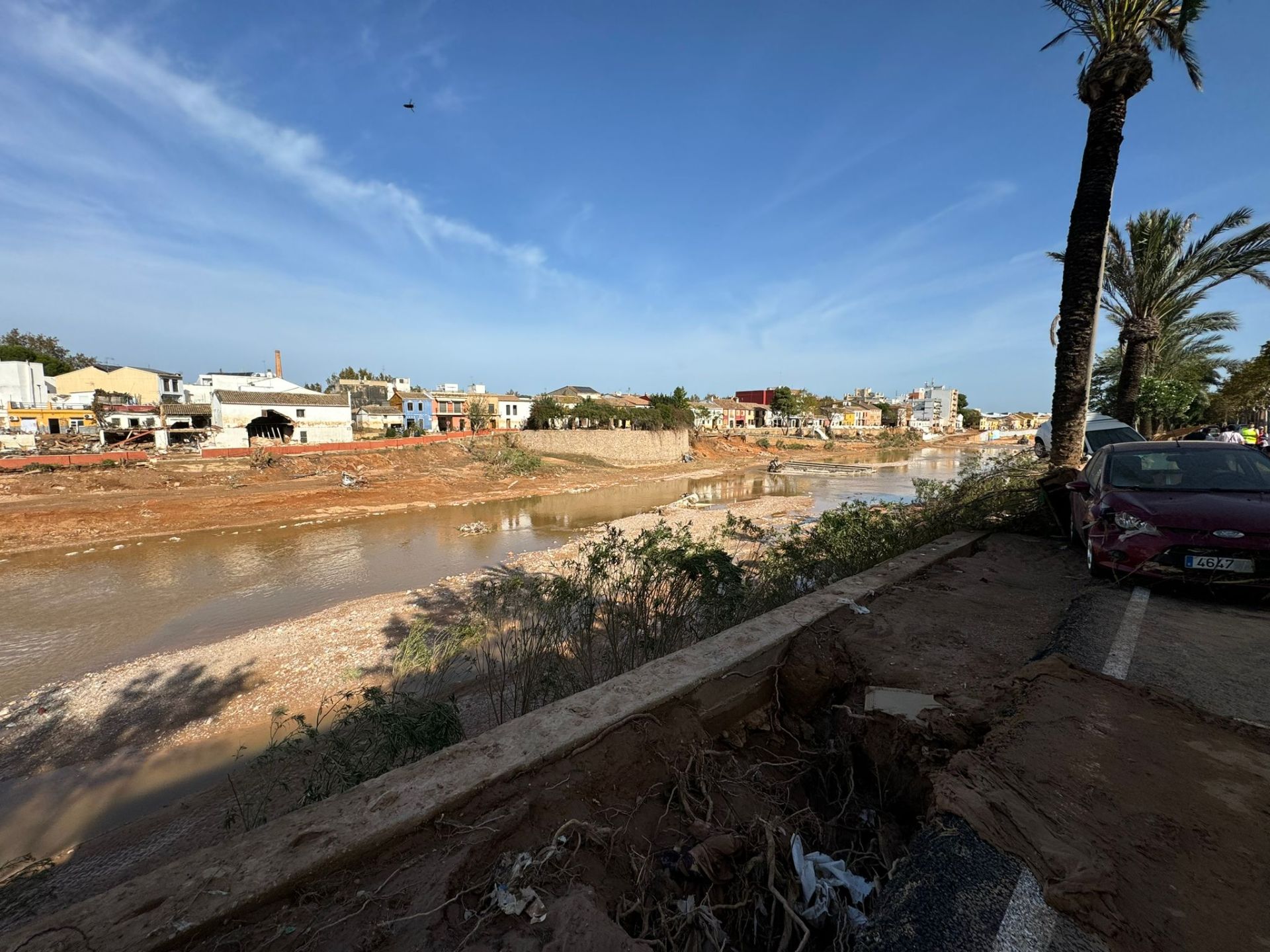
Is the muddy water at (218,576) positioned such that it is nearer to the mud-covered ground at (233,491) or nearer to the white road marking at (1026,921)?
the mud-covered ground at (233,491)

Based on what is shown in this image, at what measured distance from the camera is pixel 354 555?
18359mm

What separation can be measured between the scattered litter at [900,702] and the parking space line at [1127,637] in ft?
3.60

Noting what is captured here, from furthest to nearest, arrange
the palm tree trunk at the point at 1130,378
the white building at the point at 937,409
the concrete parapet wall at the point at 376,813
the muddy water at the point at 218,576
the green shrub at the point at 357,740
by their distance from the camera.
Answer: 1. the white building at the point at 937,409
2. the palm tree trunk at the point at 1130,378
3. the muddy water at the point at 218,576
4. the green shrub at the point at 357,740
5. the concrete parapet wall at the point at 376,813

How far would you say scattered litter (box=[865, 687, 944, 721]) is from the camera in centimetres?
279

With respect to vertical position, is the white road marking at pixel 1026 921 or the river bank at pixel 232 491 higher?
the white road marking at pixel 1026 921

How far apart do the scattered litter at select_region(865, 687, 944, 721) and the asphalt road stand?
912mm

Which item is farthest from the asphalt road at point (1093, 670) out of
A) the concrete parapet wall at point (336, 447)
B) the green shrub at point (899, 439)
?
the green shrub at point (899, 439)

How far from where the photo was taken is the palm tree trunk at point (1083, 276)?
8.62 metres

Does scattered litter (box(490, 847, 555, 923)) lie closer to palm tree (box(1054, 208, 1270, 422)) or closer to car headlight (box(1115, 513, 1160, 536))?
car headlight (box(1115, 513, 1160, 536))

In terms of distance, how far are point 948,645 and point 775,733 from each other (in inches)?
60.0

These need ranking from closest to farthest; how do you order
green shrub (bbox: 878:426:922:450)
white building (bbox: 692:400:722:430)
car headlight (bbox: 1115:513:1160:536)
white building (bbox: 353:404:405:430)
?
car headlight (bbox: 1115:513:1160:536) < white building (bbox: 353:404:405:430) < white building (bbox: 692:400:722:430) < green shrub (bbox: 878:426:922:450)

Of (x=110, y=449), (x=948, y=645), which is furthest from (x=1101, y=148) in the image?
(x=110, y=449)

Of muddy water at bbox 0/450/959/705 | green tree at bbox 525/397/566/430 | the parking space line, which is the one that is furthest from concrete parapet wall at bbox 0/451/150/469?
the parking space line

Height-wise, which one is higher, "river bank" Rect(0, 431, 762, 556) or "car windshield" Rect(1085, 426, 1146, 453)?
"car windshield" Rect(1085, 426, 1146, 453)
